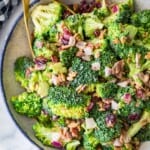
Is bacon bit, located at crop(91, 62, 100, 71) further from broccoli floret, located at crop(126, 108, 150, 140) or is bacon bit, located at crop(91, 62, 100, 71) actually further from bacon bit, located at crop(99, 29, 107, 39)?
broccoli floret, located at crop(126, 108, 150, 140)

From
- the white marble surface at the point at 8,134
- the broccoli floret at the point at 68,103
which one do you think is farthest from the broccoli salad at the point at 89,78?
the white marble surface at the point at 8,134

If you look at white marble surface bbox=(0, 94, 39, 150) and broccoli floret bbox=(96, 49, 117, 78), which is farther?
white marble surface bbox=(0, 94, 39, 150)

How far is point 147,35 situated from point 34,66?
356mm

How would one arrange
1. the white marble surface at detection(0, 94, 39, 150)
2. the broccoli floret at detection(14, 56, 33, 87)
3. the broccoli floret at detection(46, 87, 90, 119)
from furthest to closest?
1. the white marble surface at detection(0, 94, 39, 150)
2. the broccoli floret at detection(14, 56, 33, 87)
3. the broccoli floret at detection(46, 87, 90, 119)

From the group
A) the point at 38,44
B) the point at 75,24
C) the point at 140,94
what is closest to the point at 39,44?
the point at 38,44

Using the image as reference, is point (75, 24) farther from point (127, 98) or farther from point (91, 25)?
point (127, 98)

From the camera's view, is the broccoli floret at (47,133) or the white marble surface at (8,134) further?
the white marble surface at (8,134)

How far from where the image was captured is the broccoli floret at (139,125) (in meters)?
1.56

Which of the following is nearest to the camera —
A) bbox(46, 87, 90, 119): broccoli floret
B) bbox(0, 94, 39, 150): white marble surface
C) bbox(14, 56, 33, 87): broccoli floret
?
bbox(46, 87, 90, 119): broccoli floret

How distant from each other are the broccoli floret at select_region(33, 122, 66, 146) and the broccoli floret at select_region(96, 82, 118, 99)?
17cm

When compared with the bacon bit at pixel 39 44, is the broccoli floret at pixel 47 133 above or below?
below

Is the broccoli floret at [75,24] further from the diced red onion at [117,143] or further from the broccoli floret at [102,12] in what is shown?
the diced red onion at [117,143]

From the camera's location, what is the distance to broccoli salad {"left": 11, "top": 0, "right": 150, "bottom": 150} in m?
1.56

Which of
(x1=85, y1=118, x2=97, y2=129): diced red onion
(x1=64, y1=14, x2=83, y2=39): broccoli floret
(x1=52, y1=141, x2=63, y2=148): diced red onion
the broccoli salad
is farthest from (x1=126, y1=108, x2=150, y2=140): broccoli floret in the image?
(x1=64, y1=14, x2=83, y2=39): broccoli floret
